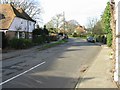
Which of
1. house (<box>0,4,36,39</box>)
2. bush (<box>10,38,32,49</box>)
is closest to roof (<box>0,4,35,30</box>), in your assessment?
house (<box>0,4,36,39</box>)

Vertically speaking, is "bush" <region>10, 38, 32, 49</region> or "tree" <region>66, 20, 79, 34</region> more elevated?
"tree" <region>66, 20, 79, 34</region>

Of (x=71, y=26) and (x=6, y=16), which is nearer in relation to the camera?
(x=6, y=16)

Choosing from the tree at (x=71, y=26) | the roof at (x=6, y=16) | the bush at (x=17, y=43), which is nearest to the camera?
Answer: the bush at (x=17, y=43)

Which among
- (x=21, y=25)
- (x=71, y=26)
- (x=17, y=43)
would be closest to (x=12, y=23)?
(x=21, y=25)

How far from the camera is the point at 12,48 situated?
40.3m

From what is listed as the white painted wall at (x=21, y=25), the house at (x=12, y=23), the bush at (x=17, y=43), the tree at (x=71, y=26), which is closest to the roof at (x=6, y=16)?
the house at (x=12, y=23)

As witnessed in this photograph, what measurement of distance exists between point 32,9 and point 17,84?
232ft

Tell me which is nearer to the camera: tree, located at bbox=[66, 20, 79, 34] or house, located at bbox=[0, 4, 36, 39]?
house, located at bbox=[0, 4, 36, 39]

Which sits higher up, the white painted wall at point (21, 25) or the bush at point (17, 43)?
the white painted wall at point (21, 25)

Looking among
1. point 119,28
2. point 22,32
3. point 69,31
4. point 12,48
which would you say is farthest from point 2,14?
point 69,31

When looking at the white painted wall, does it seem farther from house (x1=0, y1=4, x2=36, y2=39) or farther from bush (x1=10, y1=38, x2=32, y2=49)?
bush (x1=10, y1=38, x2=32, y2=49)

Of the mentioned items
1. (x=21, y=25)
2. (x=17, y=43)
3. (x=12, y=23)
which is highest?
(x=12, y=23)

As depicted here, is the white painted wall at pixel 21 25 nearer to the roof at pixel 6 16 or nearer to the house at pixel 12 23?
the house at pixel 12 23

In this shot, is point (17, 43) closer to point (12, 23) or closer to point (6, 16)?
point (12, 23)
